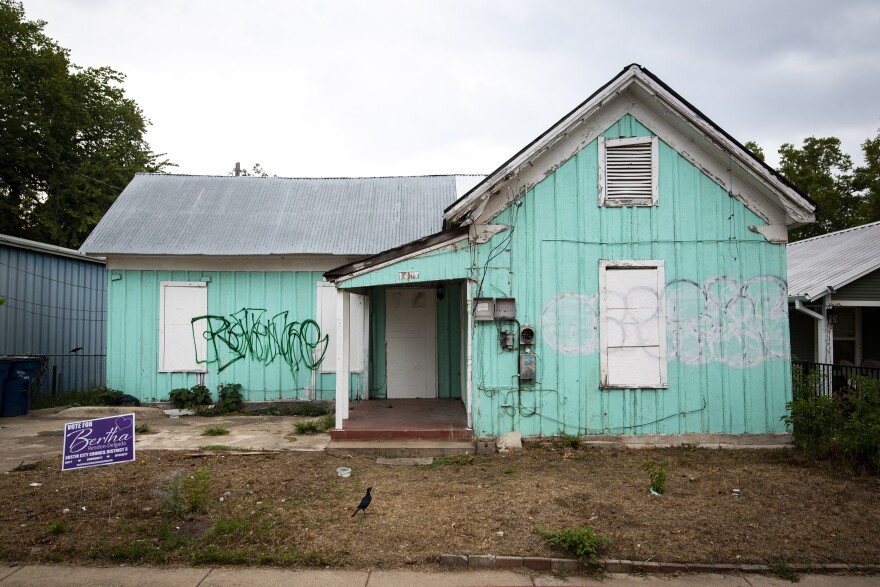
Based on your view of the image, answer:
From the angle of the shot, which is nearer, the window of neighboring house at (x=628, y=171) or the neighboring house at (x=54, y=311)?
the window of neighboring house at (x=628, y=171)

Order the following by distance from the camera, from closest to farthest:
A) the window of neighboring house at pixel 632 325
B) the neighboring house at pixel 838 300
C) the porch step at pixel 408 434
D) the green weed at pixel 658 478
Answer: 1. the green weed at pixel 658 478
2. the porch step at pixel 408 434
3. the window of neighboring house at pixel 632 325
4. the neighboring house at pixel 838 300

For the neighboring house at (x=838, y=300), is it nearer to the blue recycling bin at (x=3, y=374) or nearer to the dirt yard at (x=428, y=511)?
the dirt yard at (x=428, y=511)

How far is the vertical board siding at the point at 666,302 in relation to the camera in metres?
8.65

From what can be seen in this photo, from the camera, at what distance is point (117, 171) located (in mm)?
23859

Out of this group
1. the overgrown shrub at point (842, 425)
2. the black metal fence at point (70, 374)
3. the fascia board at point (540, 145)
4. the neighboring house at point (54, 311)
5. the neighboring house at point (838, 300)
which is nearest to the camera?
the overgrown shrub at point (842, 425)

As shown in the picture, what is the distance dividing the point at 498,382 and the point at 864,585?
5.00m

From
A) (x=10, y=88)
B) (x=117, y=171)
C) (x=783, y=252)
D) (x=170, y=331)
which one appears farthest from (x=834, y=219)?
(x=10, y=88)

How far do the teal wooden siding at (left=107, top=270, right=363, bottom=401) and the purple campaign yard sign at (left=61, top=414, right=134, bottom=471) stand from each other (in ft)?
21.7

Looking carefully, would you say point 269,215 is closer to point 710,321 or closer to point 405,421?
point 405,421

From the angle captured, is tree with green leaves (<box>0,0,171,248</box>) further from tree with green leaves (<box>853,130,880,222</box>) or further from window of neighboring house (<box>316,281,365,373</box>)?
tree with green leaves (<box>853,130,880,222</box>)

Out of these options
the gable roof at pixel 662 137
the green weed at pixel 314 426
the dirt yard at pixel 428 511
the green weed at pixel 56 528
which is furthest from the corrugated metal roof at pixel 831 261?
the green weed at pixel 56 528

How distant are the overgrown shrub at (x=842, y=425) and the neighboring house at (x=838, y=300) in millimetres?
1323

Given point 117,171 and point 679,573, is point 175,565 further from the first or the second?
point 117,171

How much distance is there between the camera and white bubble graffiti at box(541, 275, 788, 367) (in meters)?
8.72
